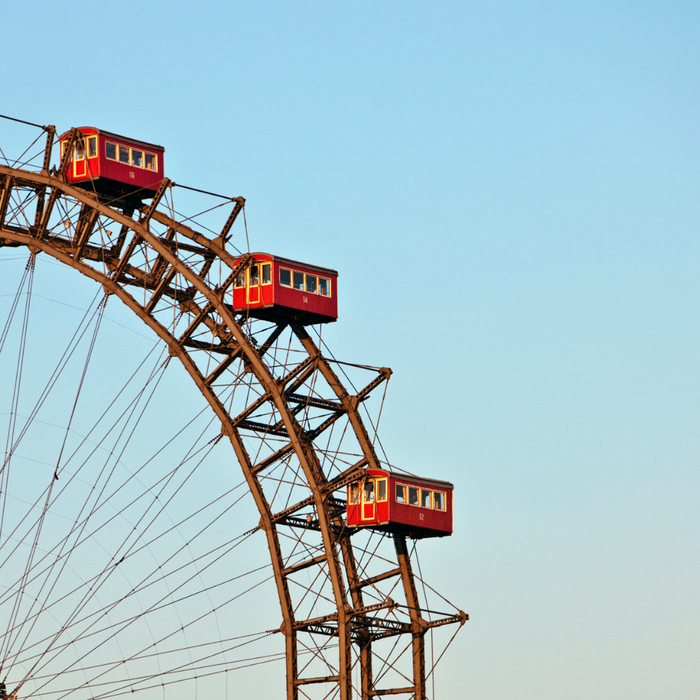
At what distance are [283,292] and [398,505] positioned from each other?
10.2 metres

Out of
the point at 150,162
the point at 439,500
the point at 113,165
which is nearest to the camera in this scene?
the point at 113,165

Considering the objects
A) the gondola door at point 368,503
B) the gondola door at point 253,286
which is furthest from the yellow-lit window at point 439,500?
the gondola door at point 253,286

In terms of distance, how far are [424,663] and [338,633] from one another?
16.7 ft

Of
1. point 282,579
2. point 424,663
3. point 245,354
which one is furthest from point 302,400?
point 424,663

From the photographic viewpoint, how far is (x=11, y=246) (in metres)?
66.2

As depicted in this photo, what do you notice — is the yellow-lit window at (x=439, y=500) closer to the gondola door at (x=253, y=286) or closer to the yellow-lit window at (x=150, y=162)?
the gondola door at (x=253, y=286)

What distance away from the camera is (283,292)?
6381cm

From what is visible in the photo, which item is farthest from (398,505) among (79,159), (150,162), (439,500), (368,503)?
(79,159)

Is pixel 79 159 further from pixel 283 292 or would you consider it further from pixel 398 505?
pixel 398 505

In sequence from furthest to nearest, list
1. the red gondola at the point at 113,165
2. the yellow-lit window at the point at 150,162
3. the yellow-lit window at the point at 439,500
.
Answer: the yellow-lit window at the point at 439,500 < the yellow-lit window at the point at 150,162 < the red gondola at the point at 113,165

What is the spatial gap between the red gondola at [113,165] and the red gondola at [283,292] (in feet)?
18.5

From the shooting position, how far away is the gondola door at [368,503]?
63500mm

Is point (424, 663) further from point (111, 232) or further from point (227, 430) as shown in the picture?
point (111, 232)

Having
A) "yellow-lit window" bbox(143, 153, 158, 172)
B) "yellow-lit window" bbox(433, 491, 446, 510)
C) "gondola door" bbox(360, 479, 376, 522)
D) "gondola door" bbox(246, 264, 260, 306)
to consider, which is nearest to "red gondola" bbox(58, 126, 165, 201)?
"yellow-lit window" bbox(143, 153, 158, 172)
